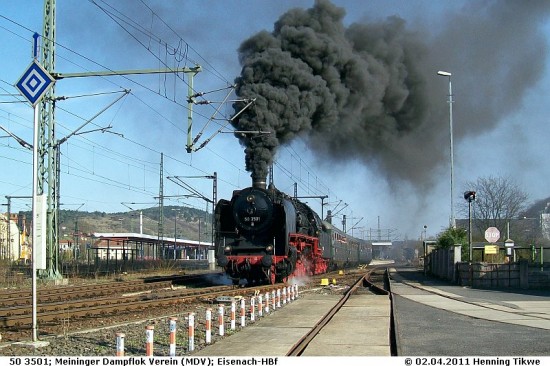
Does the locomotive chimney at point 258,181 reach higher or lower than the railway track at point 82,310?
higher

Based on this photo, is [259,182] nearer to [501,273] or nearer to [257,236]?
[257,236]

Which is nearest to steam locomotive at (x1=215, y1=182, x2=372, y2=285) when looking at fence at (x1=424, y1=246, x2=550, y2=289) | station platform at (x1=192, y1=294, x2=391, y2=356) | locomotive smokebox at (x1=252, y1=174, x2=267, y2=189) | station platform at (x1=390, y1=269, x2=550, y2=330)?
locomotive smokebox at (x1=252, y1=174, x2=267, y2=189)

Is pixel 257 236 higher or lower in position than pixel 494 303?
higher

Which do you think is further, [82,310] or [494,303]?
[494,303]

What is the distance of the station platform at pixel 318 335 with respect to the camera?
947 centimetres

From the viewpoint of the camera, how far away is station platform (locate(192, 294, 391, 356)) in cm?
947

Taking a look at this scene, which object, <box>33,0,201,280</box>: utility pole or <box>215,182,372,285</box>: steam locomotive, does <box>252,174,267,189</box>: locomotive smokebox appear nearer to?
<box>215,182,372,285</box>: steam locomotive

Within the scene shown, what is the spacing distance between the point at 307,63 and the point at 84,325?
1617cm

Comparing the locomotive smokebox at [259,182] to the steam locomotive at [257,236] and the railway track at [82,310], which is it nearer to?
the steam locomotive at [257,236]

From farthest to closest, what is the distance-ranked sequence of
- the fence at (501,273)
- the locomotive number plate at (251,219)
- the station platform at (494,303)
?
the fence at (501,273) → the locomotive number plate at (251,219) → the station platform at (494,303)

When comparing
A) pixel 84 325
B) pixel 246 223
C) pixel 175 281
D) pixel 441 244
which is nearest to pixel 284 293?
pixel 246 223

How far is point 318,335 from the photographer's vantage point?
11.2m

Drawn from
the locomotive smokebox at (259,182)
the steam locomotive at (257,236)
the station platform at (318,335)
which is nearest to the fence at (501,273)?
the steam locomotive at (257,236)

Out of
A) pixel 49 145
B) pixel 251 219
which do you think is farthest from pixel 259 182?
pixel 49 145
